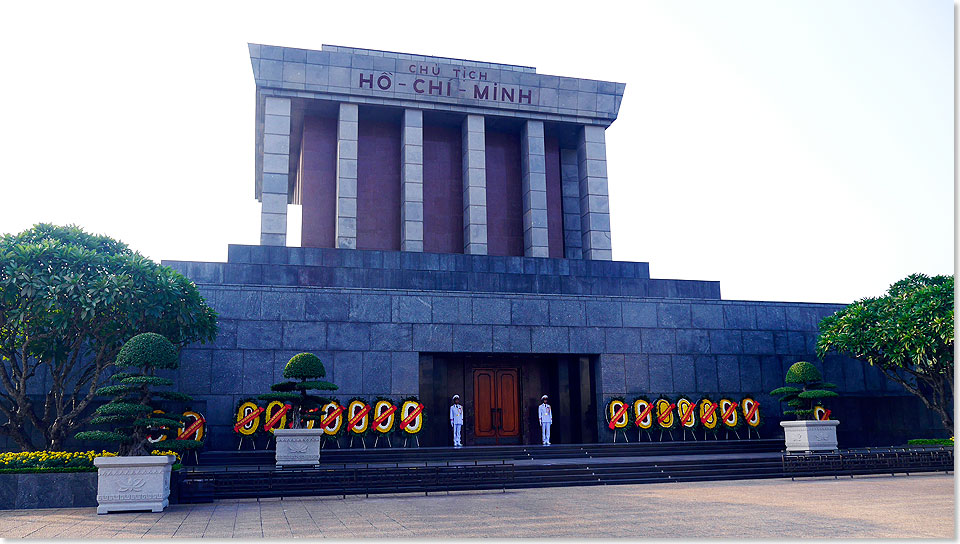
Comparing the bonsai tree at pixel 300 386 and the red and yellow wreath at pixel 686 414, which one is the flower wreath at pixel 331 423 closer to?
the bonsai tree at pixel 300 386

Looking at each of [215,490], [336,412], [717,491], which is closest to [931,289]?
[717,491]

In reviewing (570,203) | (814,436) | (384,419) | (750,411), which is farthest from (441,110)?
(814,436)

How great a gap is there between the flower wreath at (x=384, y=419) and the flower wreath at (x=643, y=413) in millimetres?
8639

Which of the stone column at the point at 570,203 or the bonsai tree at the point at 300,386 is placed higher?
the stone column at the point at 570,203

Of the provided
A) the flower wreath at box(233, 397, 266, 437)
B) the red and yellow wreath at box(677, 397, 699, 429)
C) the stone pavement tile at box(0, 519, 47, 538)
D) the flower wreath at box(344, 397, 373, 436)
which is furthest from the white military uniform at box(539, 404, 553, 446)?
the stone pavement tile at box(0, 519, 47, 538)

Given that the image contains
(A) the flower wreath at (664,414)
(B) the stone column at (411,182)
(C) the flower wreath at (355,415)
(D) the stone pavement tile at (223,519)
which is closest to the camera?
(D) the stone pavement tile at (223,519)

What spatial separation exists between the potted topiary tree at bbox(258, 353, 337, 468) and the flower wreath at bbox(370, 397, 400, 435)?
2.79m

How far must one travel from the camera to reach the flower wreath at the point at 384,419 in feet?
85.5

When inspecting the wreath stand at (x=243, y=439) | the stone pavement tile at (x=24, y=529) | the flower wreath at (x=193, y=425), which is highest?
the flower wreath at (x=193, y=425)

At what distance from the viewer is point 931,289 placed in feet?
87.7

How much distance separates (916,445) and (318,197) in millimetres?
25892

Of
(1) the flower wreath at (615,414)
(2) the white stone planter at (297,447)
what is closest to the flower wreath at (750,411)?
(1) the flower wreath at (615,414)

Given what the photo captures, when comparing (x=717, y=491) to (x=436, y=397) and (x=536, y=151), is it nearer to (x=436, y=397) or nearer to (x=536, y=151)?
(x=436, y=397)

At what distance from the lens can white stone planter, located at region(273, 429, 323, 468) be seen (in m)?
21.5
